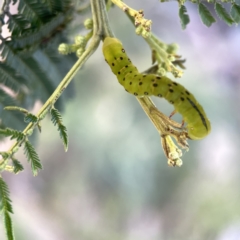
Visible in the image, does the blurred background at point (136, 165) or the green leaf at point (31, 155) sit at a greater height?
the blurred background at point (136, 165)

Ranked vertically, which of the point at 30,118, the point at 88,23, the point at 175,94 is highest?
the point at 88,23

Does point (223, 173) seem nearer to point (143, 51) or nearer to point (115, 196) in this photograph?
point (115, 196)

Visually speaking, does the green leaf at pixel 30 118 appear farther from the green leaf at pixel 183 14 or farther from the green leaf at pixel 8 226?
the green leaf at pixel 183 14

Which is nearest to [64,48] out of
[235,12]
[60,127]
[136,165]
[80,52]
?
[80,52]

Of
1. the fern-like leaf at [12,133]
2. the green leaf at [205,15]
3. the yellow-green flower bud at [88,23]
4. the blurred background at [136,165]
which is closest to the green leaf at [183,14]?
the green leaf at [205,15]

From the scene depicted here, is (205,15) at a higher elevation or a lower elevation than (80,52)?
higher

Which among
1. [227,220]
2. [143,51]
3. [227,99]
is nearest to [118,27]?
[143,51]

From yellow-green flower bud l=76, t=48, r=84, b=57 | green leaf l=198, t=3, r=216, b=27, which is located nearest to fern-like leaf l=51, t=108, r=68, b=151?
yellow-green flower bud l=76, t=48, r=84, b=57

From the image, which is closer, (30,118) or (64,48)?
(30,118)

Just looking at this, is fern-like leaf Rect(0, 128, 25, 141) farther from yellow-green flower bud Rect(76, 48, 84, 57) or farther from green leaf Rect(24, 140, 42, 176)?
yellow-green flower bud Rect(76, 48, 84, 57)

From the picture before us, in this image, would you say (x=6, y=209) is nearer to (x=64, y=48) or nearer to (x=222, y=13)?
(x=64, y=48)
